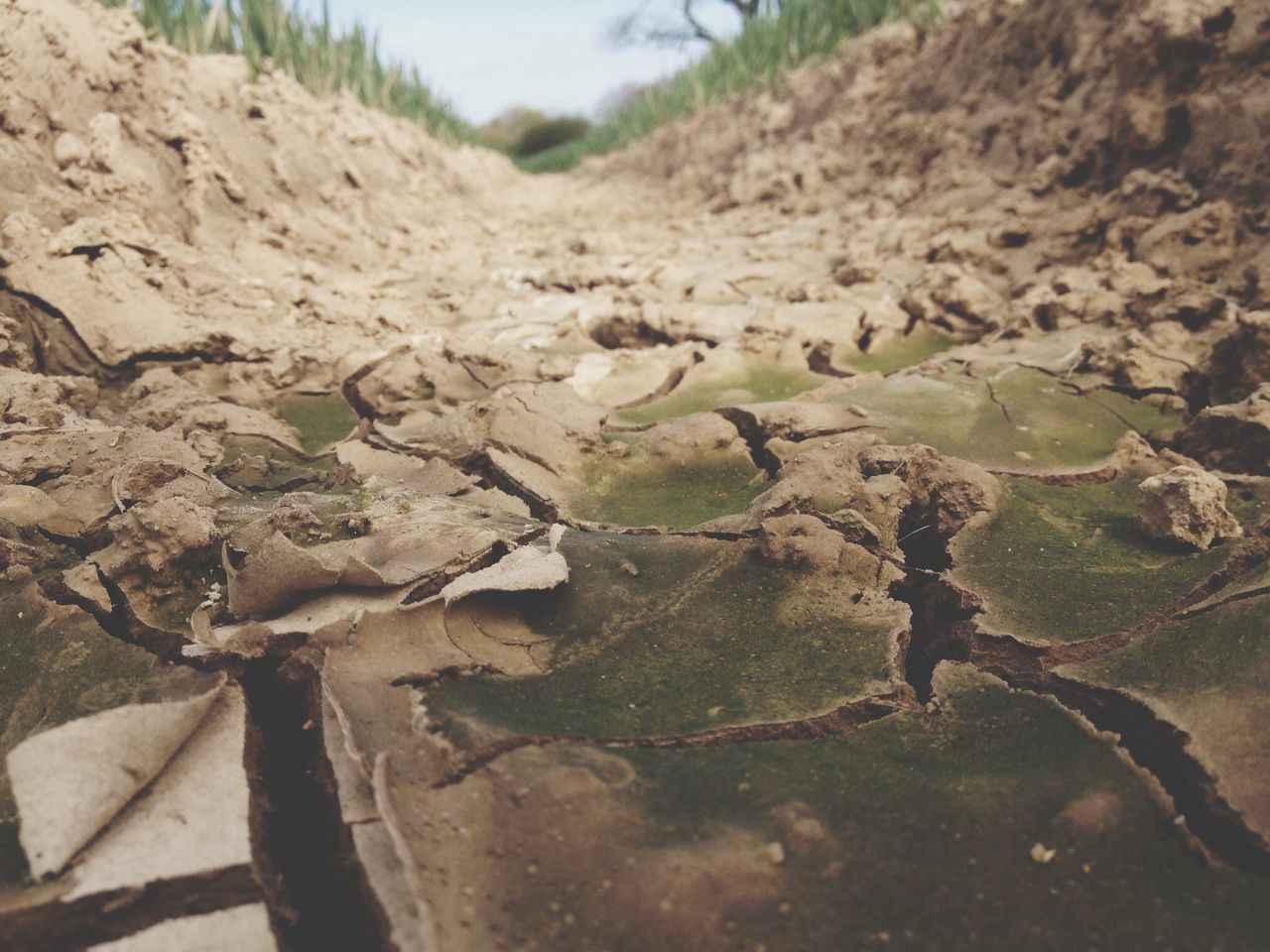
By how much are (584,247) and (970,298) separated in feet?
8.98

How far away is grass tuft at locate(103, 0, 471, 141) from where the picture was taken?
537 centimetres

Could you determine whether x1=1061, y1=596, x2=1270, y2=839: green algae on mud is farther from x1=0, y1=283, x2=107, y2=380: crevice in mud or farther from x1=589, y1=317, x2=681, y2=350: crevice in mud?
x1=0, y1=283, x2=107, y2=380: crevice in mud

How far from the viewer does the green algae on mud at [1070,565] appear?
5.56 feet

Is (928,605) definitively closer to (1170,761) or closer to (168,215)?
(1170,761)

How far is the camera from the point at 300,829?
1.18m

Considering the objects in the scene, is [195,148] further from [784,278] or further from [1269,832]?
[1269,832]

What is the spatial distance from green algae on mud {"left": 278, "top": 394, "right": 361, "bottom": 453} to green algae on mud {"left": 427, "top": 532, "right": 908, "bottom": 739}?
142cm

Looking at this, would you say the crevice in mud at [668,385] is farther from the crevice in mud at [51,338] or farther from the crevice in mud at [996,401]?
the crevice in mud at [51,338]

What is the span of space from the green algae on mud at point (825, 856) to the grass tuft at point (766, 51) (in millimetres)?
7270

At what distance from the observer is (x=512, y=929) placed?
991 millimetres

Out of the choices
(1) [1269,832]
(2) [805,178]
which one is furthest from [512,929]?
(2) [805,178]

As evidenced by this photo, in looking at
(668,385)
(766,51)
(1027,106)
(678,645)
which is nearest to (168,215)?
(668,385)

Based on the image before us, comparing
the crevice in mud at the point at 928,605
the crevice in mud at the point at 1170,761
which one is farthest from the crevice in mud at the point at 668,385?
the crevice in mud at the point at 1170,761

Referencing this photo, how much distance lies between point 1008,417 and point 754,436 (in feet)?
2.89
